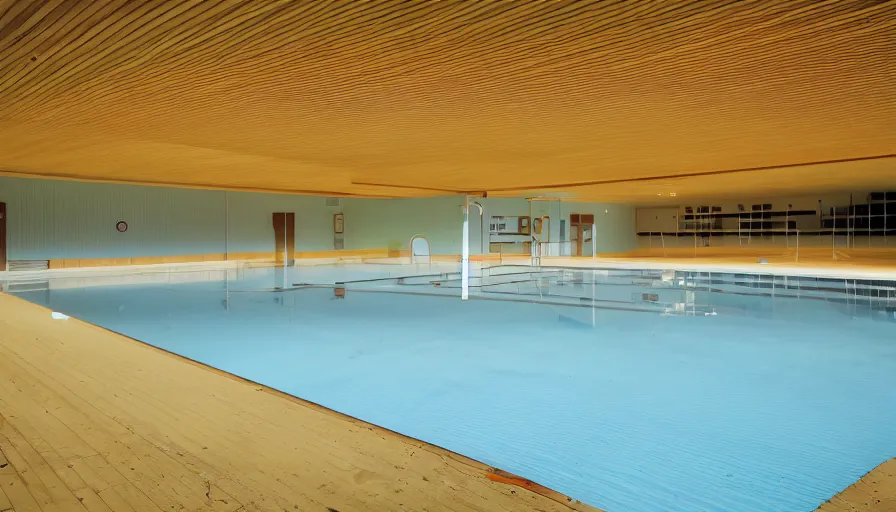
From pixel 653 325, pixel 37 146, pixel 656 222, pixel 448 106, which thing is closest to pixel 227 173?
pixel 37 146

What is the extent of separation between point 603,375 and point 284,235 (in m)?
14.5

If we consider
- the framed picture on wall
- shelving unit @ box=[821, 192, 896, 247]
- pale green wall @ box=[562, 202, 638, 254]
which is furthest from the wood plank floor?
pale green wall @ box=[562, 202, 638, 254]

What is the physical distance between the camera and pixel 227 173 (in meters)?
9.30

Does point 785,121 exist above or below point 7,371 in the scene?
Answer: above

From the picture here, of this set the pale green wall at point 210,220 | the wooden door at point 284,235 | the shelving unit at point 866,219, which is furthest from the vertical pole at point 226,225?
the shelving unit at point 866,219

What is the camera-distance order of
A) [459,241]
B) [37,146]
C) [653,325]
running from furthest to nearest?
[459,241] → [37,146] → [653,325]

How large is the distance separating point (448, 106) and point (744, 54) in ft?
6.58

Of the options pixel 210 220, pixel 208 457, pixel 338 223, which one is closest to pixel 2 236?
pixel 210 220

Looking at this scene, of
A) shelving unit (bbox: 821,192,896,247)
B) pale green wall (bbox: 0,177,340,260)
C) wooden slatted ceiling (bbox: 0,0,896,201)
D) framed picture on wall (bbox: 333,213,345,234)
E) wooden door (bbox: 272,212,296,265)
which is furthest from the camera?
framed picture on wall (bbox: 333,213,345,234)

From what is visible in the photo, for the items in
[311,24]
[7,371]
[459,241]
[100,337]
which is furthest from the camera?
[459,241]

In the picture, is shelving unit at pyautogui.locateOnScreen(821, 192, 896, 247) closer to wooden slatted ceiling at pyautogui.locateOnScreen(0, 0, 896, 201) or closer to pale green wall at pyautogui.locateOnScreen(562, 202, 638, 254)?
pale green wall at pyautogui.locateOnScreen(562, 202, 638, 254)

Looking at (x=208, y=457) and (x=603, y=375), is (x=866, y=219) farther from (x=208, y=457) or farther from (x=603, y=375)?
(x=208, y=457)

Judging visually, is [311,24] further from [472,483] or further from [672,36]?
[472,483]

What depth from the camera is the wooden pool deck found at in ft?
5.44
